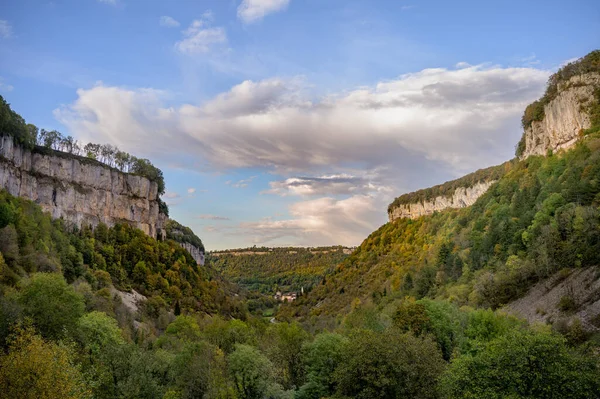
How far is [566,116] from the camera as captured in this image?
79.7 m

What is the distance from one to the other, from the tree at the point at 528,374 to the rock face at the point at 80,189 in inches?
2900

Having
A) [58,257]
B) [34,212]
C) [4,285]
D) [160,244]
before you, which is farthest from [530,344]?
[160,244]

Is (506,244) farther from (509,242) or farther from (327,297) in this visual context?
(327,297)

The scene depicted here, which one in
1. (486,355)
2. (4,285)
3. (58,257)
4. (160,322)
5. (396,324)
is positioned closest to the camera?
(486,355)

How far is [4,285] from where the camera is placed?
4072cm

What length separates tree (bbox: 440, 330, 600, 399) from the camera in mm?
20688

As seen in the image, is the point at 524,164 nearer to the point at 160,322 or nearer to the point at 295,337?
the point at 295,337

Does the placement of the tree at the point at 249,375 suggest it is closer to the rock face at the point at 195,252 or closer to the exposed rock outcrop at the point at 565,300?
the exposed rock outcrop at the point at 565,300

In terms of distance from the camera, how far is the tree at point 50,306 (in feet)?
109

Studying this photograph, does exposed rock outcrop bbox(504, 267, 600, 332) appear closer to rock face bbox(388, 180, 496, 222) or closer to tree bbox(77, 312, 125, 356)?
tree bbox(77, 312, 125, 356)

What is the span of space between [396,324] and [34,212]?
58.2 metres

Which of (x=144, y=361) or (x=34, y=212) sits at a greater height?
(x=34, y=212)

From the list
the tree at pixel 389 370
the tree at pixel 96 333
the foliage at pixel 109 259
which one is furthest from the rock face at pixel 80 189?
the tree at pixel 389 370

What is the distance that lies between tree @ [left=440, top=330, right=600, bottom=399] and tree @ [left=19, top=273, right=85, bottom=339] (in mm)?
28566
